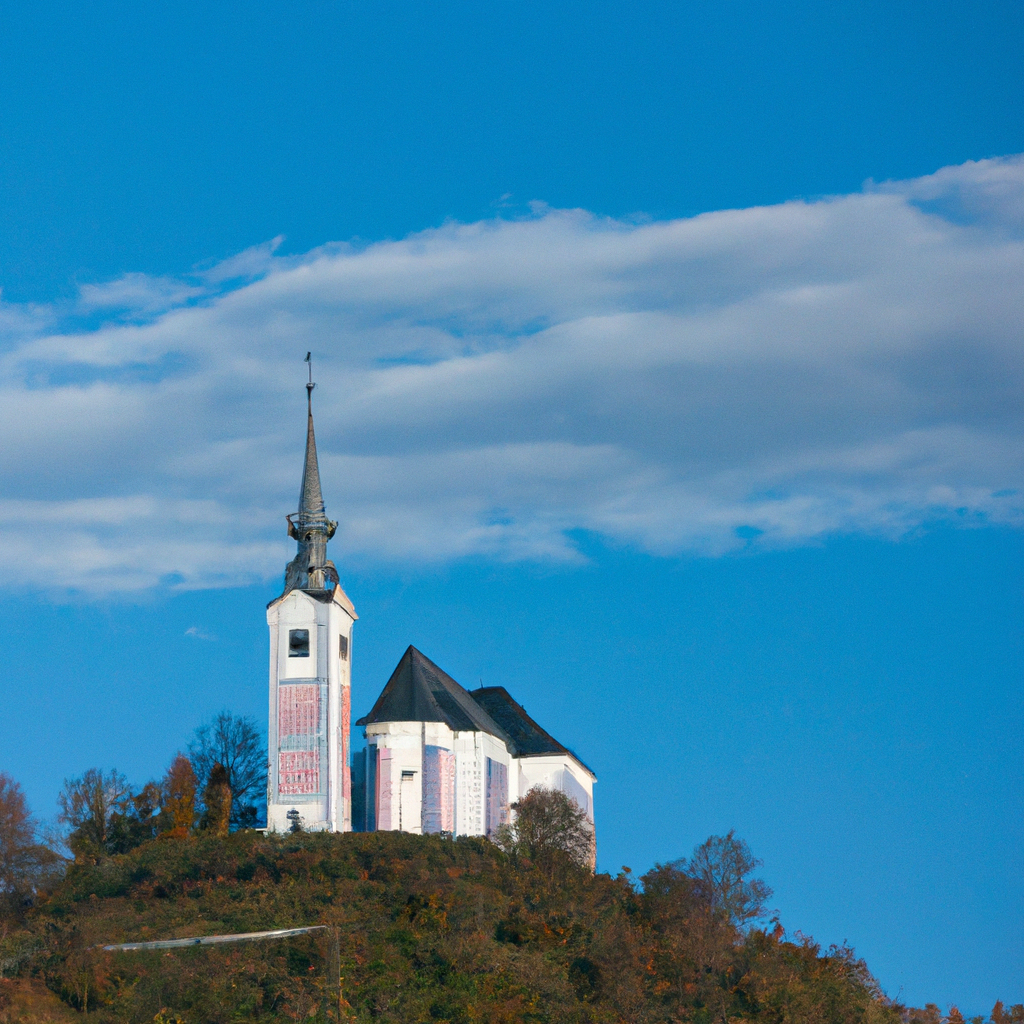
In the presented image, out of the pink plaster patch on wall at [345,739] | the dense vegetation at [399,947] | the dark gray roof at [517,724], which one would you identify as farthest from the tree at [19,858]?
the dark gray roof at [517,724]

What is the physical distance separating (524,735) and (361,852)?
20634mm

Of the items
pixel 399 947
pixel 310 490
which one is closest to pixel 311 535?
pixel 310 490

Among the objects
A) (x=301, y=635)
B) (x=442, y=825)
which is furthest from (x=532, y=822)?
(x=301, y=635)

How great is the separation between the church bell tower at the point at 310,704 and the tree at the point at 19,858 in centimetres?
857

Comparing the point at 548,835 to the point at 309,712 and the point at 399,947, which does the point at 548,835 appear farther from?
the point at 399,947

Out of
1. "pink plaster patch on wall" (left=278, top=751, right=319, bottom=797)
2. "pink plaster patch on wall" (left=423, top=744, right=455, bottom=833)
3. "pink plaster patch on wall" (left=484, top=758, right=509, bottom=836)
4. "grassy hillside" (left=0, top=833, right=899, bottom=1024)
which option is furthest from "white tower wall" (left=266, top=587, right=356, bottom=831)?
"pink plaster patch on wall" (left=484, top=758, right=509, bottom=836)

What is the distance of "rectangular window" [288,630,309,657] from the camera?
60.1 meters

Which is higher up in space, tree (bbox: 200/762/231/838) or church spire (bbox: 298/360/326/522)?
church spire (bbox: 298/360/326/522)

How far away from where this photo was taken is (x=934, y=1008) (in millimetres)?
46312

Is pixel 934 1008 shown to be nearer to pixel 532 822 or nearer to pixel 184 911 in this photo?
pixel 532 822

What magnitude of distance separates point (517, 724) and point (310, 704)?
15567 millimetres

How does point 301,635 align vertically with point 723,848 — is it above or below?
above

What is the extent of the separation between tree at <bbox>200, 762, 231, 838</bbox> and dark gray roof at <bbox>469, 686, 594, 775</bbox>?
14.8m

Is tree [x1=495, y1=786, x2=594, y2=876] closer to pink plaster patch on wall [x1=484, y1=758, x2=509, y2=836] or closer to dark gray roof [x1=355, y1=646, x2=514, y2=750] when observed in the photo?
pink plaster patch on wall [x1=484, y1=758, x2=509, y2=836]
